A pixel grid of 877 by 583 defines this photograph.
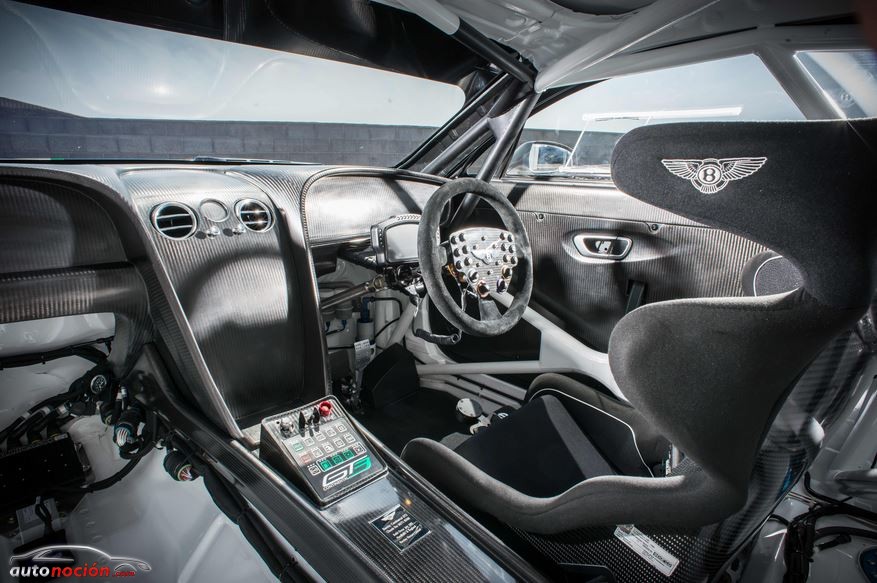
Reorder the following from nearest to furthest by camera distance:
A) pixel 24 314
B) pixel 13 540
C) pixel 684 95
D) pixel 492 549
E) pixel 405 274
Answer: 1. pixel 492 549
2. pixel 24 314
3. pixel 13 540
4. pixel 405 274
5. pixel 684 95

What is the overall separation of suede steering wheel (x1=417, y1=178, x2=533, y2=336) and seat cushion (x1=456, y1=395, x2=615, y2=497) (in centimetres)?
30

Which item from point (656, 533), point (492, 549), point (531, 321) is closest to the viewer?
point (656, 533)

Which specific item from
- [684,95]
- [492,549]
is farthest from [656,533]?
[684,95]

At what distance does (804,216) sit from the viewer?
Result: 449 mm

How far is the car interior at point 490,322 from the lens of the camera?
53 cm

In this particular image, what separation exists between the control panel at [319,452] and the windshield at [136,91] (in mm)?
1165

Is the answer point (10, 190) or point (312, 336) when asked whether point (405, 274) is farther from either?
point (10, 190)

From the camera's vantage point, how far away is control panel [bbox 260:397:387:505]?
3.41 feet

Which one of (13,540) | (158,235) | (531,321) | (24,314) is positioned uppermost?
(158,235)

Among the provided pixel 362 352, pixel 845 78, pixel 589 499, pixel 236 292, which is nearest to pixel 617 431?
pixel 589 499

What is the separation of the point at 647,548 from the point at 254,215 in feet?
4.31

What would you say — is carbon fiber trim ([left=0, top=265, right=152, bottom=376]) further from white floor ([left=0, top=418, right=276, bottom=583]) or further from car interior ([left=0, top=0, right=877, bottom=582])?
white floor ([left=0, top=418, right=276, bottom=583])

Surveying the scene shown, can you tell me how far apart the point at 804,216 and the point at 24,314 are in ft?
4.84

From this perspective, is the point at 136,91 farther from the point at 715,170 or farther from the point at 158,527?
the point at 715,170
